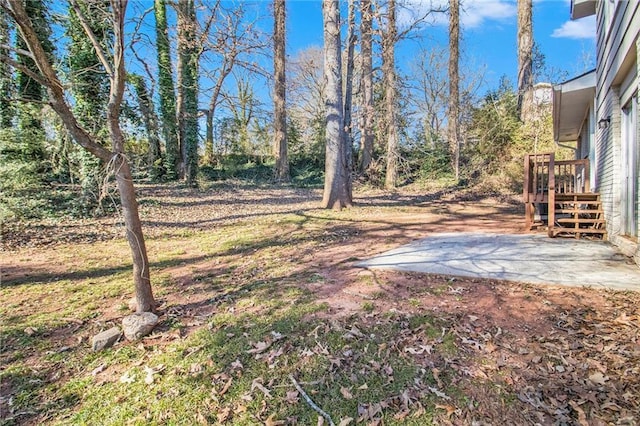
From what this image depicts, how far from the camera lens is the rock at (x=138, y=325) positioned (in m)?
3.03

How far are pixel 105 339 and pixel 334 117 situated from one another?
781 centimetres

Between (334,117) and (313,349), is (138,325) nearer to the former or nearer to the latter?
(313,349)

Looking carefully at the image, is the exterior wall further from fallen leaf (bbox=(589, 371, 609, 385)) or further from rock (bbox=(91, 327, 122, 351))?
rock (bbox=(91, 327, 122, 351))

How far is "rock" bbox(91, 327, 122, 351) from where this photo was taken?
2891 millimetres

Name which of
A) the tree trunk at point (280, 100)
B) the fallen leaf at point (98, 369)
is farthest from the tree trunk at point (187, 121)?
the fallen leaf at point (98, 369)

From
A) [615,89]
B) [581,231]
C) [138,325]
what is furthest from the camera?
[581,231]

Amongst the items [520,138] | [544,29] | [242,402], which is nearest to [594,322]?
[242,402]

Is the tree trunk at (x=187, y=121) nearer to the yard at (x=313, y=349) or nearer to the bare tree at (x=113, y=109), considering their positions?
the yard at (x=313, y=349)

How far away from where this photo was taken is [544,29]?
47.5 feet

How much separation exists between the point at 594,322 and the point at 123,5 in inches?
180

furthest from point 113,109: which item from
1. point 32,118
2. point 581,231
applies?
point 32,118

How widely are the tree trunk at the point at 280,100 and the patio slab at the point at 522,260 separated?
10397mm

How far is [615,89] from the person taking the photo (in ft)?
17.3

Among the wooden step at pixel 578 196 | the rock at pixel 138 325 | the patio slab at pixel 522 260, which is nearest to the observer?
the rock at pixel 138 325
